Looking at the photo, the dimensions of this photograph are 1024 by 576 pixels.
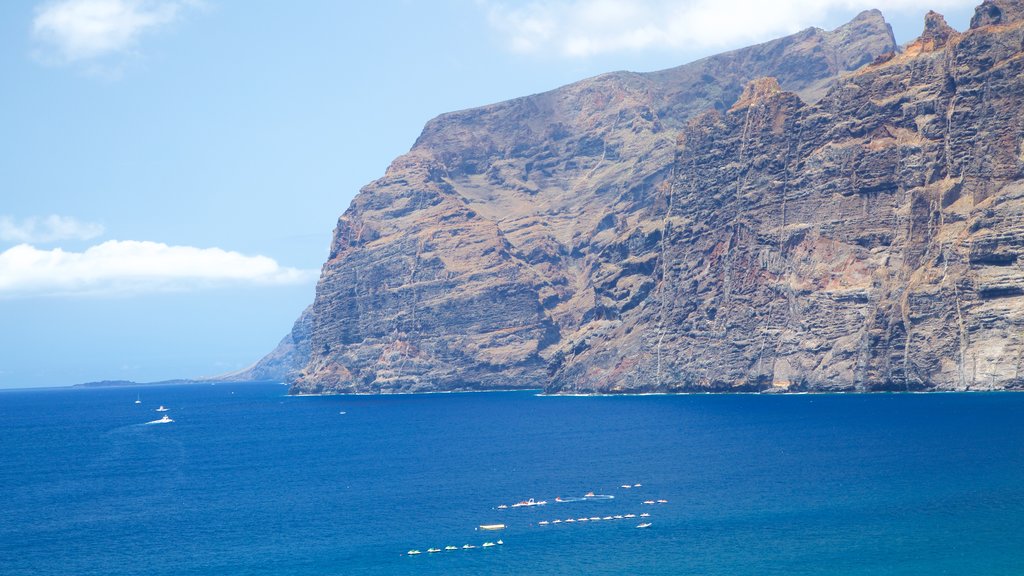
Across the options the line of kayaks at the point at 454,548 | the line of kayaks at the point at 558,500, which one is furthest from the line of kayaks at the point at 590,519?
the line of kayaks at the point at 558,500

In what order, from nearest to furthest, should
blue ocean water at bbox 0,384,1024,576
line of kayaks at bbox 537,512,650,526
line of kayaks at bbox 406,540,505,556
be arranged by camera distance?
blue ocean water at bbox 0,384,1024,576 < line of kayaks at bbox 406,540,505,556 < line of kayaks at bbox 537,512,650,526

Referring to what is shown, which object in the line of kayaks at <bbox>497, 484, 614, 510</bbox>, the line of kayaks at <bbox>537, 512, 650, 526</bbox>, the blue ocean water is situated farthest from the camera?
the line of kayaks at <bbox>497, 484, 614, 510</bbox>

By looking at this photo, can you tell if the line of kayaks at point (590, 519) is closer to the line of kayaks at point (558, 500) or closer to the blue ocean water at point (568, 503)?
the blue ocean water at point (568, 503)

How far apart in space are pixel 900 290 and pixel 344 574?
135651 millimetres

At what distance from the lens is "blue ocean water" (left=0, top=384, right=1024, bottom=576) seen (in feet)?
282

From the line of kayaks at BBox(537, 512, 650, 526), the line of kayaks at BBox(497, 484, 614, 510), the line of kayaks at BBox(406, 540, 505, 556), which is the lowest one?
the line of kayaks at BBox(406, 540, 505, 556)

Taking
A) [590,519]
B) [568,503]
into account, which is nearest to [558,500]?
[568,503]

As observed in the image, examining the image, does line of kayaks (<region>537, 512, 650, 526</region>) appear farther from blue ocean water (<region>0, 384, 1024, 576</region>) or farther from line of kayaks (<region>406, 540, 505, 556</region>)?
line of kayaks (<region>406, 540, 505, 556</region>)

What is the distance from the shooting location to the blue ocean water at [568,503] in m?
85.9

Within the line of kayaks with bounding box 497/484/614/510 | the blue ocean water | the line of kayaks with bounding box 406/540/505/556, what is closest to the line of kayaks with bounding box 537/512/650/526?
the blue ocean water

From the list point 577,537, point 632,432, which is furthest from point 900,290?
point 577,537

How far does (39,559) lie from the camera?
309ft

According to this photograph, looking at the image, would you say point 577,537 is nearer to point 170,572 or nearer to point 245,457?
point 170,572

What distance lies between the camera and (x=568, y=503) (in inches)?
4218
